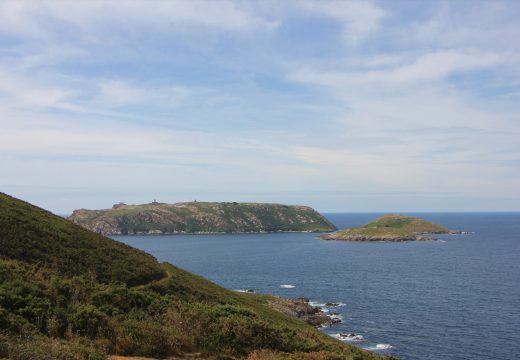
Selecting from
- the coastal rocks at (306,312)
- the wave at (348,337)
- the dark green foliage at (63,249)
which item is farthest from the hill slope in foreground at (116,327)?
the coastal rocks at (306,312)

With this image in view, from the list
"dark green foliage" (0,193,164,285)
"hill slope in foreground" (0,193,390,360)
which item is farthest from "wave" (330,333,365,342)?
"hill slope in foreground" (0,193,390,360)

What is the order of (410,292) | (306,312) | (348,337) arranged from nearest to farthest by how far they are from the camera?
(348,337) < (306,312) < (410,292)

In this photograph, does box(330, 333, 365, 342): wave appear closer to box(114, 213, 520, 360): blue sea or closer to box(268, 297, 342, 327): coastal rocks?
box(114, 213, 520, 360): blue sea

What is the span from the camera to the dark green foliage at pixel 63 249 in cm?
4319

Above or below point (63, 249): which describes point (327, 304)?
below

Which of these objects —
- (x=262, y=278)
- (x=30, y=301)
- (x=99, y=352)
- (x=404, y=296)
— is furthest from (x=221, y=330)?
(x=262, y=278)

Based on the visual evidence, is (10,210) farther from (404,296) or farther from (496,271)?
(496,271)

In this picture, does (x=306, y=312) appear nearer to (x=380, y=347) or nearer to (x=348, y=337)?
(x=348, y=337)

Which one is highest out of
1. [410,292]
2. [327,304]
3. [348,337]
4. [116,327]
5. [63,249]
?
[63,249]

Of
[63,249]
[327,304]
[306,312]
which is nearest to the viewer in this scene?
[63,249]

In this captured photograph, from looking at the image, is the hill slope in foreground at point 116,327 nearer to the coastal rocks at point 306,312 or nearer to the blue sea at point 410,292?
the blue sea at point 410,292

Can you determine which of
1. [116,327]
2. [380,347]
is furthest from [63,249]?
[380,347]

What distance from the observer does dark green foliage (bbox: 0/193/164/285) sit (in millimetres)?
43188

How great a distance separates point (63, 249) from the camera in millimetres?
48312
